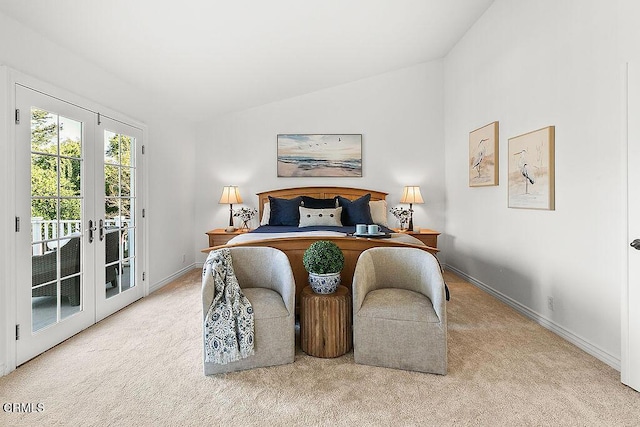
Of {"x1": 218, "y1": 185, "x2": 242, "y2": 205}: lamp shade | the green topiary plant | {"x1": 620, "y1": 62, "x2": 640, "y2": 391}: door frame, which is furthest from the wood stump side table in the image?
{"x1": 218, "y1": 185, "x2": 242, "y2": 205}: lamp shade

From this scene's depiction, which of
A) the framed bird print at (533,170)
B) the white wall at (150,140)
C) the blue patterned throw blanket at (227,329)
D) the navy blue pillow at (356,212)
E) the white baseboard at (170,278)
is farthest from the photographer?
the navy blue pillow at (356,212)

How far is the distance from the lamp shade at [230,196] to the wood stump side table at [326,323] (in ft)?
9.68

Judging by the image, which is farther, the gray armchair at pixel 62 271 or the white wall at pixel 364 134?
the white wall at pixel 364 134

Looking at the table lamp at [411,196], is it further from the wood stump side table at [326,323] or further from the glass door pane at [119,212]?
the glass door pane at [119,212]

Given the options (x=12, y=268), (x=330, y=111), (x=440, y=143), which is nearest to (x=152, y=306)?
(x=12, y=268)

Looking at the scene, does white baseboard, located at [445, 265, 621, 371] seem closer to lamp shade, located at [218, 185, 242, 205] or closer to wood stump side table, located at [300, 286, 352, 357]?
wood stump side table, located at [300, 286, 352, 357]

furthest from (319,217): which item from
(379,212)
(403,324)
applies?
→ (403,324)

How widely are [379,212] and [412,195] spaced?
1.94ft

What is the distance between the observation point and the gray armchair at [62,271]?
2.46 m


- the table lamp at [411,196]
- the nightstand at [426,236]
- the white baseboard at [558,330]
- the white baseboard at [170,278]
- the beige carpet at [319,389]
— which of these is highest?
the table lamp at [411,196]

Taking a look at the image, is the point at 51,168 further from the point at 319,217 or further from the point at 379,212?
the point at 379,212

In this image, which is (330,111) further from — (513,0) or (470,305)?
(470,305)

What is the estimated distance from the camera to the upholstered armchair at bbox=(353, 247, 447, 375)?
2.14 meters

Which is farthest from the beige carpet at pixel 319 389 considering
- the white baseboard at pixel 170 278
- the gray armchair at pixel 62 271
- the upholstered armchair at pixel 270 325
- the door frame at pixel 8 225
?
the white baseboard at pixel 170 278
